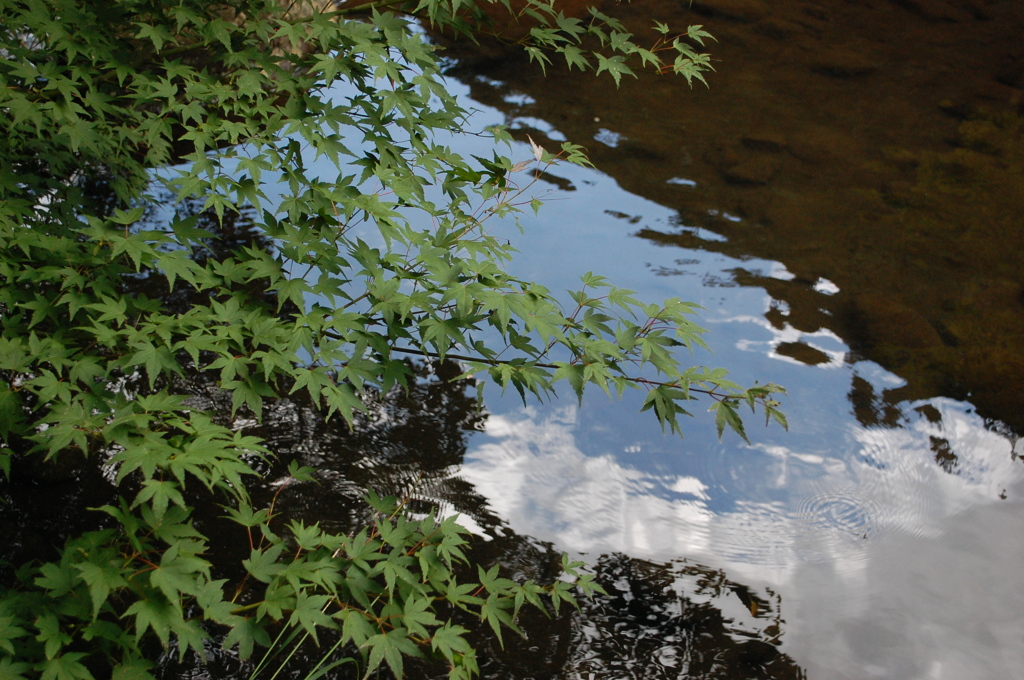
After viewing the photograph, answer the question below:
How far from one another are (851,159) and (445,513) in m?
3.26

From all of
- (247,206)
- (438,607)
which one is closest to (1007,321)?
(438,607)

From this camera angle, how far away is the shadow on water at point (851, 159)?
3.33m

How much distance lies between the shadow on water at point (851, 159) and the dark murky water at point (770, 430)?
0.02 metres

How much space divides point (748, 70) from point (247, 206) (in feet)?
11.1

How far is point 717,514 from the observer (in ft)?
8.66

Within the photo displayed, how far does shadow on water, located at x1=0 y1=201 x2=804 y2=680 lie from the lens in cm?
214

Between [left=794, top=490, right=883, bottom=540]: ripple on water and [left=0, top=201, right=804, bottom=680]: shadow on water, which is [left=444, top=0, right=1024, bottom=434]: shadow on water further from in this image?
[left=0, top=201, right=804, bottom=680]: shadow on water

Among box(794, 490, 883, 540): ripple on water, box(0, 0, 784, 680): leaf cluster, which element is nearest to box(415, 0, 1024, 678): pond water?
box(794, 490, 883, 540): ripple on water

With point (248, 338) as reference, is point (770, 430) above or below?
below

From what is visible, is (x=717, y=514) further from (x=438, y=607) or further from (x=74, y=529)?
(x=74, y=529)

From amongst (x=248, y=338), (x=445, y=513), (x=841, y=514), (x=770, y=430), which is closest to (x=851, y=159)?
(x=770, y=430)

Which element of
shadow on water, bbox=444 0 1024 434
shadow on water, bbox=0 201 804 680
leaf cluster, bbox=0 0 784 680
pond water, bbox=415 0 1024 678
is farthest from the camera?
shadow on water, bbox=444 0 1024 434

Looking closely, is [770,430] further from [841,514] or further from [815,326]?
[815,326]

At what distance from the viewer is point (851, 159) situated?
14.1ft
